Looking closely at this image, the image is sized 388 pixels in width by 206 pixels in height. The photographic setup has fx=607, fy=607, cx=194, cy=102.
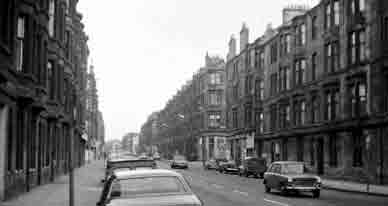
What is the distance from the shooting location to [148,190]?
35.0 ft

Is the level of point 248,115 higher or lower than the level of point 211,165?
higher

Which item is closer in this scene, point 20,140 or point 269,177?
point 20,140

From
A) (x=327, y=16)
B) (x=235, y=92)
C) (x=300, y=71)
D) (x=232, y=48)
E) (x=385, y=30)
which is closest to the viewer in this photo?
(x=385, y=30)

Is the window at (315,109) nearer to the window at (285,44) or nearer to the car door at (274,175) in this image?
the window at (285,44)

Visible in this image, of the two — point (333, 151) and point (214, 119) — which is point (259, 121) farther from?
point (214, 119)

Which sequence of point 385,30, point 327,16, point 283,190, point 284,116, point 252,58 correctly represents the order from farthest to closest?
point 252,58, point 284,116, point 327,16, point 385,30, point 283,190

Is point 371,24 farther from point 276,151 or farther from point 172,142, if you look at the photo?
point 172,142

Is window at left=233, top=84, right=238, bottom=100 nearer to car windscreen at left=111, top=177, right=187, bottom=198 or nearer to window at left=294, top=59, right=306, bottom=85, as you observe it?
window at left=294, top=59, right=306, bottom=85

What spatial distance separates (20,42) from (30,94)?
9.38ft

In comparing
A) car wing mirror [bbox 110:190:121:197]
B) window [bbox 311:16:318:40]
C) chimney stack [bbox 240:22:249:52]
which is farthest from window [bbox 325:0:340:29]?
car wing mirror [bbox 110:190:121:197]

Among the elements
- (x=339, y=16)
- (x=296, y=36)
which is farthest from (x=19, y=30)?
(x=296, y=36)

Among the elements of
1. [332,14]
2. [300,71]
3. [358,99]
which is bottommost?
[358,99]

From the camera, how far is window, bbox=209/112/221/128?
103438 millimetres

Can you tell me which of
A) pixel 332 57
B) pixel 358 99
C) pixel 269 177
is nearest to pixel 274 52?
→ pixel 332 57
